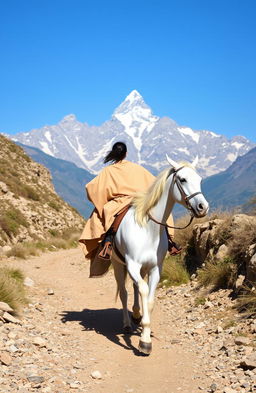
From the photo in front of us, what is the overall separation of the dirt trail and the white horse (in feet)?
1.76

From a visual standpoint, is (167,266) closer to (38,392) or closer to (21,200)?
(38,392)

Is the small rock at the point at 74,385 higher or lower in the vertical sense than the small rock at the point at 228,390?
lower

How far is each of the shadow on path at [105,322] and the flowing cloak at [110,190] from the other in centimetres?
141

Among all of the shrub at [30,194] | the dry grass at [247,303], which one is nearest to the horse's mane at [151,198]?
the dry grass at [247,303]

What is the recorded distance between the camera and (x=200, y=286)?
32.8 feet

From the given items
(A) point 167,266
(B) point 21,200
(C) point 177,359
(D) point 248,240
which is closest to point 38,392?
(C) point 177,359

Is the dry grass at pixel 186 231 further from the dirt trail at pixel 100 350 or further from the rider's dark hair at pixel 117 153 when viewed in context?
the rider's dark hair at pixel 117 153

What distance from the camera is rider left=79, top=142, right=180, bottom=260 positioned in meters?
8.10

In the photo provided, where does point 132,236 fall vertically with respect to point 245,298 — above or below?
above

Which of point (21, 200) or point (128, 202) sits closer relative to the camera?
point (128, 202)

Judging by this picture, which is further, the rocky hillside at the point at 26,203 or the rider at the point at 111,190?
the rocky hillside at the point at 26,203

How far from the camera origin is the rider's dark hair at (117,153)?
8.45m

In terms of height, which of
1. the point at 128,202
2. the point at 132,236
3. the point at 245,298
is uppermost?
the point at 128,202

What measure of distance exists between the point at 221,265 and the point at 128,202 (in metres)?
2.80
